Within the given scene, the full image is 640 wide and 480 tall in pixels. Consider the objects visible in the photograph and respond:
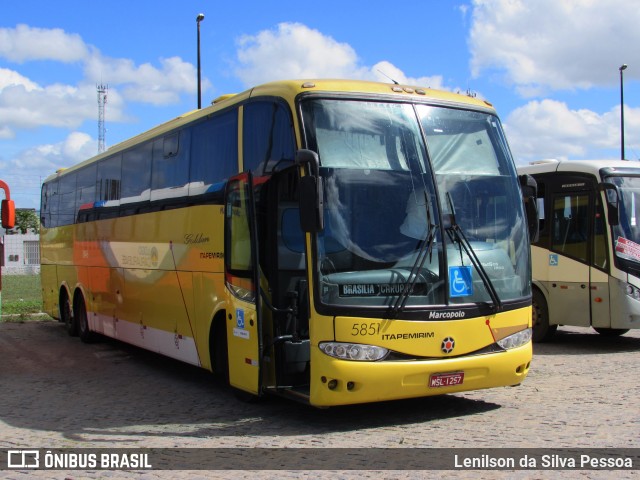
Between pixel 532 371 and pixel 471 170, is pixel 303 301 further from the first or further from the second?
pixel 532 371

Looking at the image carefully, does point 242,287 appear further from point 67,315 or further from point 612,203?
point 67,315

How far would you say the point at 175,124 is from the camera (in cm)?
1118

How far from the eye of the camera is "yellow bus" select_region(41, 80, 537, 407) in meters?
7.37

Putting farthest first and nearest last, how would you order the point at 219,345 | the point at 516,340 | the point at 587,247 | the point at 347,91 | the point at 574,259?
the point at 574,259, the point at 587,247, the point at 219,345, the point at 516,340, the point at 347,91

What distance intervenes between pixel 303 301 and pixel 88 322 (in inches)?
342

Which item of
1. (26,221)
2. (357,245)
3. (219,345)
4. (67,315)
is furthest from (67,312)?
(26,221)

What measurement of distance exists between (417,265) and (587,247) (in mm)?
6967

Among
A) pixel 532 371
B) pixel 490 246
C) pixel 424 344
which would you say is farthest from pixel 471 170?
pixel 532 371

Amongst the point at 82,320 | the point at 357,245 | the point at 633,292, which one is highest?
the point at 357,245

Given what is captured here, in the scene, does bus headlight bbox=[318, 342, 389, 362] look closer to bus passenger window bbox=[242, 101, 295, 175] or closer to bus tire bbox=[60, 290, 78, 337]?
bus passenger window bbox=[242, 101, 295, 175]

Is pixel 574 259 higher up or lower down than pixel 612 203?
lower down

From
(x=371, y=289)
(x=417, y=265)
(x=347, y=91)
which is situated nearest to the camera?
(x=371, y=289)

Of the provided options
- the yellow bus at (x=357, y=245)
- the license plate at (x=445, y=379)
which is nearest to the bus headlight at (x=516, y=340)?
the yellow bus at (x=357, y=245)

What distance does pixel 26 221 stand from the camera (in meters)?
102
